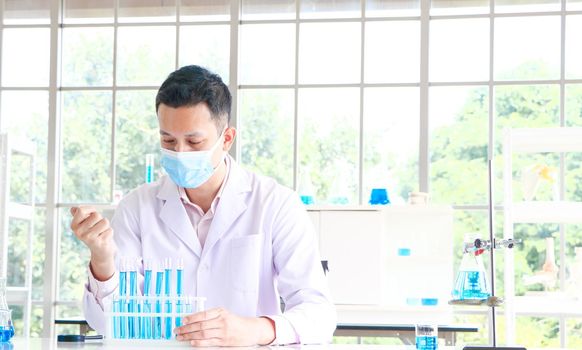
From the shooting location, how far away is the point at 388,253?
19.2 feet

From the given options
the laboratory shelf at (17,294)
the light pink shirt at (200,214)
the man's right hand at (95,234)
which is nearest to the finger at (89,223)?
the man's right hand at (95,234)

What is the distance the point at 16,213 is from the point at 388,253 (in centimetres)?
235

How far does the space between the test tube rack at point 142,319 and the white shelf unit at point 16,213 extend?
374 cm

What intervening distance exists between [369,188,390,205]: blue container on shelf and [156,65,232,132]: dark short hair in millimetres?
3393

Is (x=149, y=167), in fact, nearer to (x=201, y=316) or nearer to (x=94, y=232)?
(x=94, y=232)

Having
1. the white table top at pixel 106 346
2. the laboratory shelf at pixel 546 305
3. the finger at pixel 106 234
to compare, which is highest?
the finger at pixel 106 234

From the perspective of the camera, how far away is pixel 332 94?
6.30 m

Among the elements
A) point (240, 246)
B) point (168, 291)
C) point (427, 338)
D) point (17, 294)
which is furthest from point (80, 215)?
point (17, 294)

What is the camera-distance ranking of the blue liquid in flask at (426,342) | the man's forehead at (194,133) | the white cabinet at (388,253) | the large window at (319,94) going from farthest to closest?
1. the large window at (319,94)
2. the white cabinet at (388,253)
3. the man's forehead at (194,133)
4. the blue liquid in flask at (426,342)

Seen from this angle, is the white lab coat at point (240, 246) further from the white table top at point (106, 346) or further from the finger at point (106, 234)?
the finger at point (106, 234)

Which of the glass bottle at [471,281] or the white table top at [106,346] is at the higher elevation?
the glass bottle at [471,281]

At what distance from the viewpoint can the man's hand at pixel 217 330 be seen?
2.14m

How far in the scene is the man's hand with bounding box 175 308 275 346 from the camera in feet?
7.01

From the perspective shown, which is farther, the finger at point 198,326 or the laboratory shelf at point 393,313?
the laboratory shelf at point 393,313
